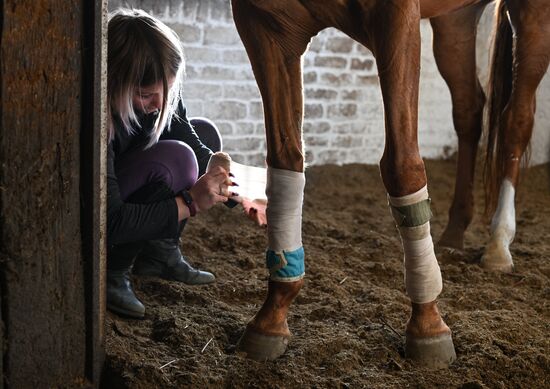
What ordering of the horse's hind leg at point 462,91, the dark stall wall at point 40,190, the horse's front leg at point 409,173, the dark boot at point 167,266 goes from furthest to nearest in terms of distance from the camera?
the horse's hind leg at point 462,91
the dark boot at point 167,266
the horse's front leg at point 409,173
the dark stall wall at point 40,190

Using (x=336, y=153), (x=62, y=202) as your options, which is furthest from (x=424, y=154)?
(x=62, y=202)

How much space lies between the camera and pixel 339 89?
15.3 feet

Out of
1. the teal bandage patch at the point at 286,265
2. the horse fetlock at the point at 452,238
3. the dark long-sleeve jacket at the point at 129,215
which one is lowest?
the horse fetlock at the point at 452,238

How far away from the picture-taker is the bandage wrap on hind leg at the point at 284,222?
177 centimetres

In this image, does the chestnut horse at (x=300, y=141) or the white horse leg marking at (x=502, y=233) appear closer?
the chestnut horse at (x=300, y=141)

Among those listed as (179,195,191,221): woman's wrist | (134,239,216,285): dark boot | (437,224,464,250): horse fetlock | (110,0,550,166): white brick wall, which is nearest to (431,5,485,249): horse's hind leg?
(437,224,464,250): horse fetlock

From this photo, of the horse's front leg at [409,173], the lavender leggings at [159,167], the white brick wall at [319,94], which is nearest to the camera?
the horse's front leg at [409,173]

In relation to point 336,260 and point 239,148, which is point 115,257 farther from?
point 239,148

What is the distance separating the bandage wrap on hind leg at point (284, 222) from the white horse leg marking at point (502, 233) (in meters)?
1.16

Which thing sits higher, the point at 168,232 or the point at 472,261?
the point at 168,232

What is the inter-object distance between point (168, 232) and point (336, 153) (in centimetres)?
284

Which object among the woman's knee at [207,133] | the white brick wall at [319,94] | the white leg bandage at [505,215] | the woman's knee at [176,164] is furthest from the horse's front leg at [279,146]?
the white brick wall at [319,94]

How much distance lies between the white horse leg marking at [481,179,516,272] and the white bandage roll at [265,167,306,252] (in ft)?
3.85

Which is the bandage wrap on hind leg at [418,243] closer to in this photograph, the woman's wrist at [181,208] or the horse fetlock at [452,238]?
the woman's wrist at [181,208]
